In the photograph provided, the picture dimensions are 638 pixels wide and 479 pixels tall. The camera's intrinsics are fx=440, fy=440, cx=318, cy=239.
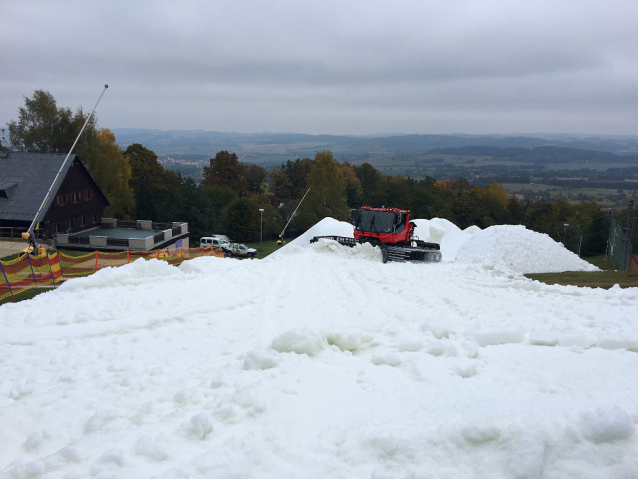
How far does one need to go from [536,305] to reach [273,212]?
160 ft

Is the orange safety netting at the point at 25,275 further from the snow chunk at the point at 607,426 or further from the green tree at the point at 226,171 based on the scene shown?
the green tree at the point at 226,171

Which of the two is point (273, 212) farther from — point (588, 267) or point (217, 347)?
point (217, 347)

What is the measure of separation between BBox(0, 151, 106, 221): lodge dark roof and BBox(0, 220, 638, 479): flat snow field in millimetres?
24592

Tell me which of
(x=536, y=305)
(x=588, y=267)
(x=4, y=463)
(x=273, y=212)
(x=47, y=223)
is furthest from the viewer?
(x=273, y=212)

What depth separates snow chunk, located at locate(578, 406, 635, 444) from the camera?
10.2 ft

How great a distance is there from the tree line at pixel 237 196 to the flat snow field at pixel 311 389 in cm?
3518

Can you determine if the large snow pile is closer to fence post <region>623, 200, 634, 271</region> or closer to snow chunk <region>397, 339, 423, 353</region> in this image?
fence post <region>623, 200, 634, 271</region>

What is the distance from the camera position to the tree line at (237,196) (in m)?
37.8

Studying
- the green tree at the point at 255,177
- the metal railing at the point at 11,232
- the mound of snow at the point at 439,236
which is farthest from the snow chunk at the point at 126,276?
the green tree at the point at 255,177

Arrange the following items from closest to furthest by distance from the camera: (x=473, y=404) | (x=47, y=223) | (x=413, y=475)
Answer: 1. (x=413, y=475)
2. (x=473, y=404)
3. (x=47, y=223)

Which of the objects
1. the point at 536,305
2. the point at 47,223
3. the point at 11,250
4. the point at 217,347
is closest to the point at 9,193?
the point at 47,223

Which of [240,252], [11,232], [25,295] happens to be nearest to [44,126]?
[11,232]

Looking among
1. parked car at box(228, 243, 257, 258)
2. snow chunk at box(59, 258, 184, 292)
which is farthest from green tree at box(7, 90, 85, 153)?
snow chunk at box(59, 258, 184, 292)

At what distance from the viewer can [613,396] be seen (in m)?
3.88
